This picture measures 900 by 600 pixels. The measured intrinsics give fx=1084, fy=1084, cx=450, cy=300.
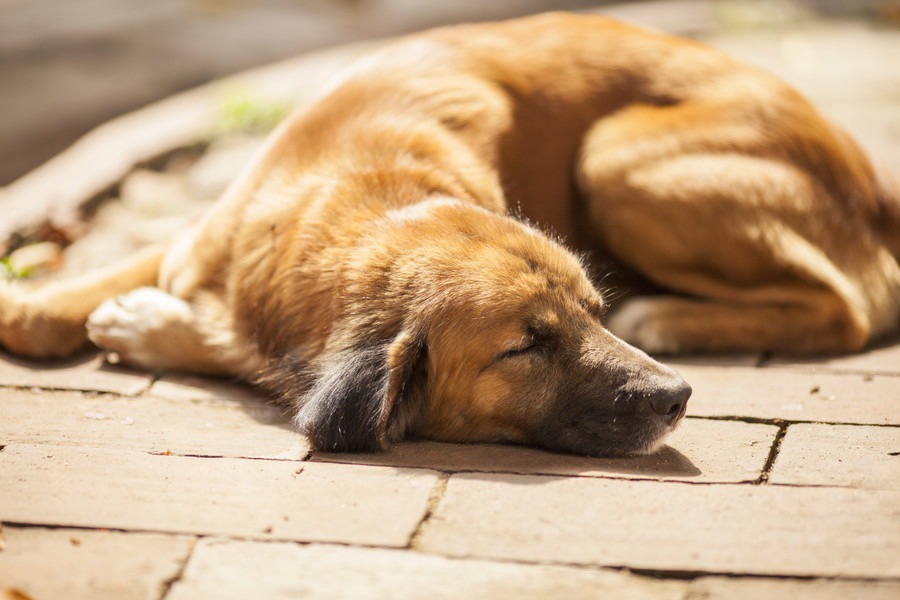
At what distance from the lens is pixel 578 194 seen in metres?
5.19

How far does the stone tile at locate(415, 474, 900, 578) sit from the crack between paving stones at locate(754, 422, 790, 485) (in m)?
0.09

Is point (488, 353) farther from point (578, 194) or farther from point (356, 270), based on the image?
point (578, 194)

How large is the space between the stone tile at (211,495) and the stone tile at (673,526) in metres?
0.18

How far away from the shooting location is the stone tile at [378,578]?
2.75 m

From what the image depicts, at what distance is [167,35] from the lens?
43.8ft

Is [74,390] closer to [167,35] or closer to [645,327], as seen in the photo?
[645,327]

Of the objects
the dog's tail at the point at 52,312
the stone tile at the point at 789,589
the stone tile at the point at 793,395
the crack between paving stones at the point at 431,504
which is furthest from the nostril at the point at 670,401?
the dog's tail at the point at 52,312

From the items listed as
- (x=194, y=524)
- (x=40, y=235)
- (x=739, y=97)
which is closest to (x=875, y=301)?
(x=739, y=97)

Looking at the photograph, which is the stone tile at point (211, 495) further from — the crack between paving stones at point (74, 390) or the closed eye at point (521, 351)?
the crack between paving stones at point (74, 390)

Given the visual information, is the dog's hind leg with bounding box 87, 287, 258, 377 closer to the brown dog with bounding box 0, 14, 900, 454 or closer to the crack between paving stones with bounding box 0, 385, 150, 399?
the brown dog with bounding box 0, 14, 900, 454

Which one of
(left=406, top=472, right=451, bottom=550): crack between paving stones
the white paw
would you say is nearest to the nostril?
(left=406, top=472, right=451, bottom=550): crack between paving stones

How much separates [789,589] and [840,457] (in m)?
0.91

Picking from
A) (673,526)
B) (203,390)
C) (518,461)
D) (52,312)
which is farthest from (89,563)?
(52,312)

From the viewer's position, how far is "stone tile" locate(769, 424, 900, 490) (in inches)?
132
